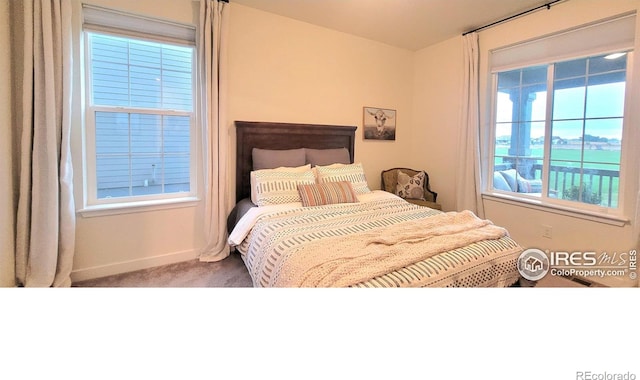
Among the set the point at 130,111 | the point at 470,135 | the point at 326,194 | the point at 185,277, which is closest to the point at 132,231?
the point at 185,277

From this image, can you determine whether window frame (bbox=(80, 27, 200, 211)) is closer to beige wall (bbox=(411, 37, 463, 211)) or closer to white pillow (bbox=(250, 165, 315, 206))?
white pillow (bbox=(250, 165, 315, 206))

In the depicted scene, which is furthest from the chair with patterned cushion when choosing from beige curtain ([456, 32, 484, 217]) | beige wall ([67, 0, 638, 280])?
beige curtain ([456, 32, 484, 217])

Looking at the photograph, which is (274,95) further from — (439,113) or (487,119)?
(487,119)

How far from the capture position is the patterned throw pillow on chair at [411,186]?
3.49 meters

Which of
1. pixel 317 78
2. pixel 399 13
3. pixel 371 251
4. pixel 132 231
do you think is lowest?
pixel 132 231

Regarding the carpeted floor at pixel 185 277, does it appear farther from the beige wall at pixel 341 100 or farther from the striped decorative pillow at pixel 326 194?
the striped decorative pillow at pixel 326 194

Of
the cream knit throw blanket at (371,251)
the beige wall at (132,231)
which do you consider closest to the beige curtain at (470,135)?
the cream knit throw blanket at (371,251)

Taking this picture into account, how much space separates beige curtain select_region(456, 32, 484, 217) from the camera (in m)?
3.07

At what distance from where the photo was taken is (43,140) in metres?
1.98

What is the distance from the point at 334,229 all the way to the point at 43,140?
201 cm

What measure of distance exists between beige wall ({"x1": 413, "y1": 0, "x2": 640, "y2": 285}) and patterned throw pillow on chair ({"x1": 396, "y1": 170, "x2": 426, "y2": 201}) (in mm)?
264
